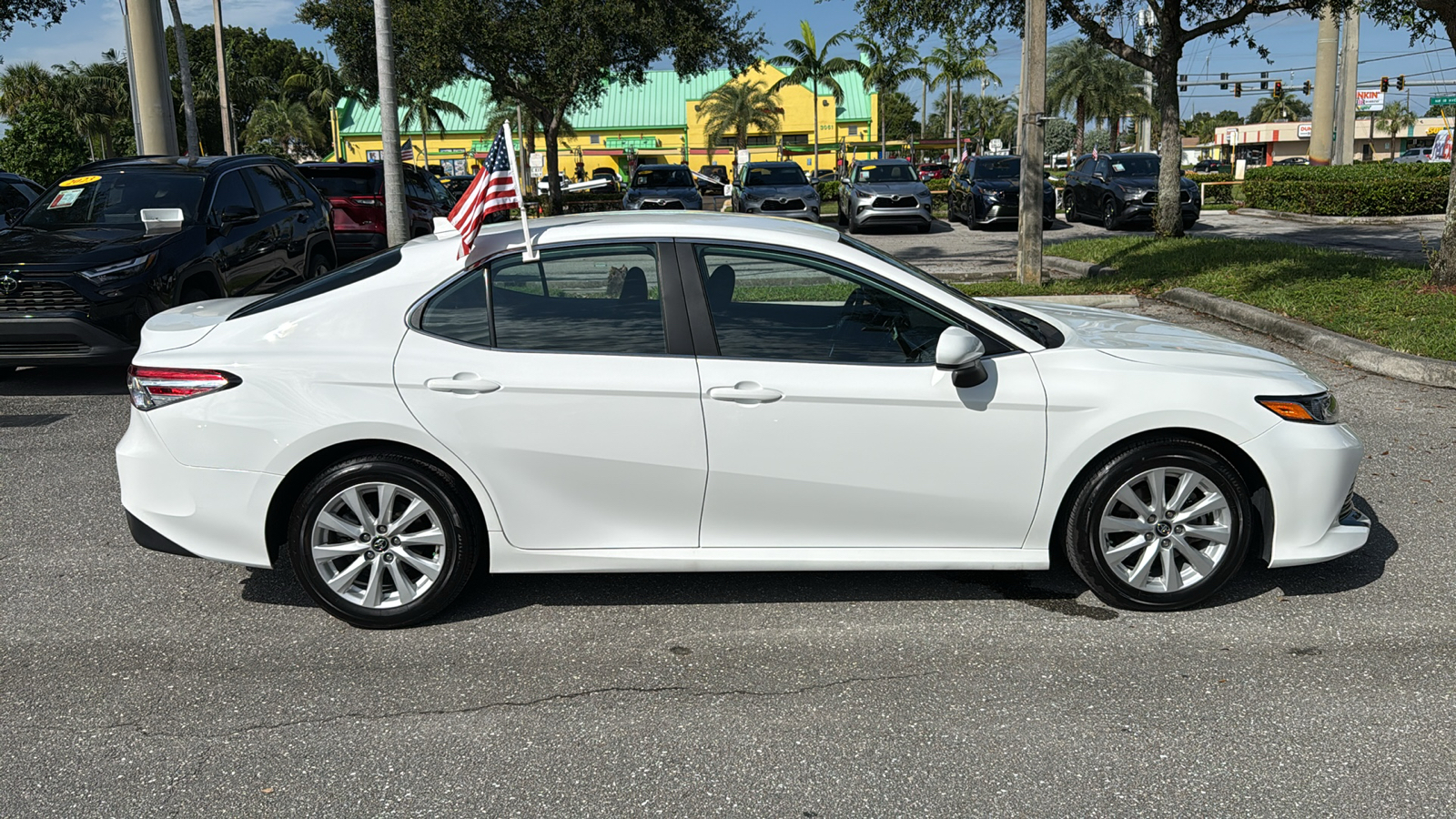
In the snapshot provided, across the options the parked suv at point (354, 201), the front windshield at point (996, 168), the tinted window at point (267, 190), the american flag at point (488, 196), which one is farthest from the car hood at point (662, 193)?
the american flag at point (488, 196)

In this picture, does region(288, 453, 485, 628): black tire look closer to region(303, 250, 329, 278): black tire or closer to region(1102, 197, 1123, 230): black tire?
region(303, 250, 329, 278): black tire

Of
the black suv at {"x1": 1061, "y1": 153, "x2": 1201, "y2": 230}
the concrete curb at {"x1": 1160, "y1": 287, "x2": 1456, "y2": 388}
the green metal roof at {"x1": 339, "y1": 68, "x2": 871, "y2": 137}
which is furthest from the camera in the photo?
the green metal roof at {"x1": 339, "y1": 68, "x2": 871, "y2": 137}

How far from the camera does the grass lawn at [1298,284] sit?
9.83m

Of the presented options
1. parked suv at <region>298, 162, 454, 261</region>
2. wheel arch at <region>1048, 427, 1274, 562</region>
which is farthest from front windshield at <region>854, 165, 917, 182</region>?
wheel arch at <region>1048, 427, 1274, 562</region>

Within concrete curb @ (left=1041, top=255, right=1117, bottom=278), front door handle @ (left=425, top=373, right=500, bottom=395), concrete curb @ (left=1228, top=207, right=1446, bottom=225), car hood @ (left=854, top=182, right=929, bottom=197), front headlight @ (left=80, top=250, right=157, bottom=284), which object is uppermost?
car hood @ (left=854, top=182, right=929, bottom=197)

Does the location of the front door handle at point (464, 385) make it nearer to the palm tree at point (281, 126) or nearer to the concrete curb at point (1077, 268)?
the concrete curb at point (1077, 268)

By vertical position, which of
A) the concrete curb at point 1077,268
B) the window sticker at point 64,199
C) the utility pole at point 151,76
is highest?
the utility pole at point 151,76

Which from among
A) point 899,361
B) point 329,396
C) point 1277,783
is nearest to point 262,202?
point 329,396

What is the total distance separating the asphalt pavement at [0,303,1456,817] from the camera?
10.8 feet

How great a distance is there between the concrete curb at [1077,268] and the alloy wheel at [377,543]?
40.4 feet

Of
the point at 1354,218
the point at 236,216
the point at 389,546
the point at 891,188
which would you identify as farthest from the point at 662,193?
the point at 389,546

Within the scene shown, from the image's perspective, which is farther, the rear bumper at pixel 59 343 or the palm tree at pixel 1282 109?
the palm tree at pixel 1282 109

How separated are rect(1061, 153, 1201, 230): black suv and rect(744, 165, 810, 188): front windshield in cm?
618

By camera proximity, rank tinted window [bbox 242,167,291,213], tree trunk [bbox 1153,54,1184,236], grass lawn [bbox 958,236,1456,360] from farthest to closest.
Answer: tree trunk [bbox 1153,54,1184,236] → tinted window [bbox 242,167,291,213] → grass lawn [bbox 958,236,1456,360]
